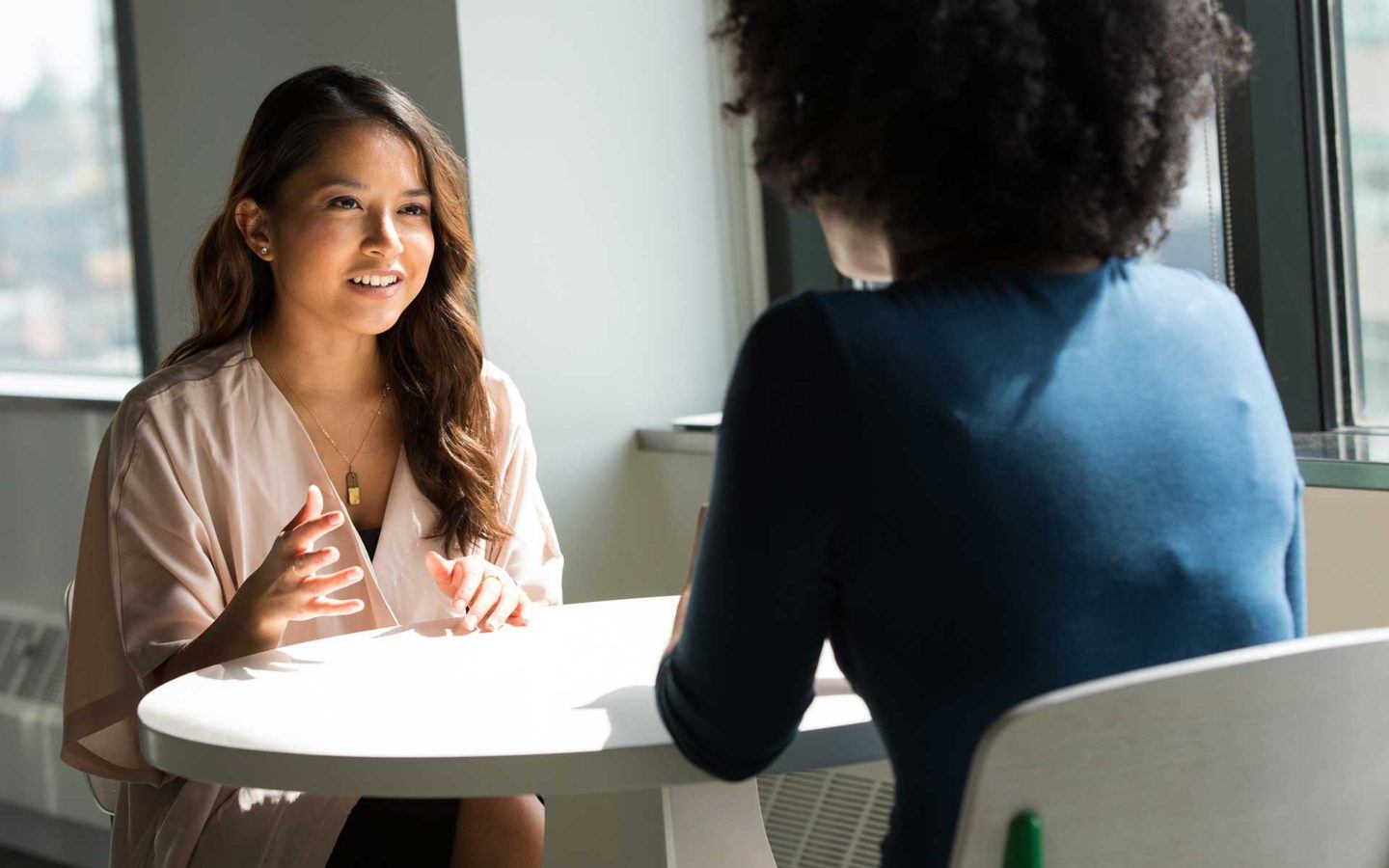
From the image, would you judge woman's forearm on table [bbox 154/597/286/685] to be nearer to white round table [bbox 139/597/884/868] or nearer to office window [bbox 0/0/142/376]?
white round table [bbox 139/597/884/868]

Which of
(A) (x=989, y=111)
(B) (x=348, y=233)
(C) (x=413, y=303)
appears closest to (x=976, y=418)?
(A) (x=989, y=111)

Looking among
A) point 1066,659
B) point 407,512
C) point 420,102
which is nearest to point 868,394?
point 1066,659

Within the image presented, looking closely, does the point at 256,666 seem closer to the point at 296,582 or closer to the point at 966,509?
the point at 296,582

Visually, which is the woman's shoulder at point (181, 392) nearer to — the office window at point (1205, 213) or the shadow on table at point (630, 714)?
the shadow on table at point (630, 714)

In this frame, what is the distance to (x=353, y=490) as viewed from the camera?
2.11 metres

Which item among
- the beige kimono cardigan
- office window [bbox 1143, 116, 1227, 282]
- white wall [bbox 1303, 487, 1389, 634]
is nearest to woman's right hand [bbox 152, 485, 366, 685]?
the beige kimono cardigan

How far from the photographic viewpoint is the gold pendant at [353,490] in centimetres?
211

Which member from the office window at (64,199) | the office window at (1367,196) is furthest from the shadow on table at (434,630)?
the office window at (64,199)

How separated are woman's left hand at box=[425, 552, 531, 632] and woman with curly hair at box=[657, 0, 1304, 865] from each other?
0.79 meters

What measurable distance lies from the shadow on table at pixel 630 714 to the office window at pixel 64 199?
3.04 m

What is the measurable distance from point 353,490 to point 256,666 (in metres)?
0.50

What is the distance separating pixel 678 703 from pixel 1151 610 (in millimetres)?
337

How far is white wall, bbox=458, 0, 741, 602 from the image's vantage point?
9.84ft

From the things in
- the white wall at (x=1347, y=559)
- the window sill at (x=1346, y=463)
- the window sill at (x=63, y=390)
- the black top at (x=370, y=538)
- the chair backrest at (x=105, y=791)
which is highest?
the window sill at (x=63, y=390)
